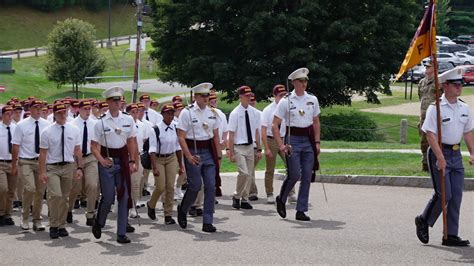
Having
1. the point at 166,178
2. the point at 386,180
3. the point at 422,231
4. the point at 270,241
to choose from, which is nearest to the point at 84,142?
the point at 166,178

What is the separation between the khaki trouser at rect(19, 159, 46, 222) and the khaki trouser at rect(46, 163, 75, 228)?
0.60m

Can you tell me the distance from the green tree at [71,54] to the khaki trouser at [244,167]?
40.5 m

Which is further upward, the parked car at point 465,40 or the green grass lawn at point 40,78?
the parked car at point 465,40

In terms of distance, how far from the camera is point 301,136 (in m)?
13.7

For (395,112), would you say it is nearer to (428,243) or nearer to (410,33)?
(410,33)

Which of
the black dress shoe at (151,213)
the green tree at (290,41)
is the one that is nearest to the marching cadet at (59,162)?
the black dress shoe at (151,213)

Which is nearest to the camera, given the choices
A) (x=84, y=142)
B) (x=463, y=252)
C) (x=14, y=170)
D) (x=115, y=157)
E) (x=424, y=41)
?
(x=463, y=252)

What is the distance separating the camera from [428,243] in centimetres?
1125

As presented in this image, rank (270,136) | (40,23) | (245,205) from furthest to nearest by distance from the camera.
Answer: (40,23) < (270,136) < (245,205)

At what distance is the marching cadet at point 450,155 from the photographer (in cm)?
1102

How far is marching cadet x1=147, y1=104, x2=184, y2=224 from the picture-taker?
14305mm

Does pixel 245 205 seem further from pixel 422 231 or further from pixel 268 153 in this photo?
pixel 422 231

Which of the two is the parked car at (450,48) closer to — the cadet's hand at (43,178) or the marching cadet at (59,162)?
the marching cadet at (59,162)

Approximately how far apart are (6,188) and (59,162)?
82.0 inches
